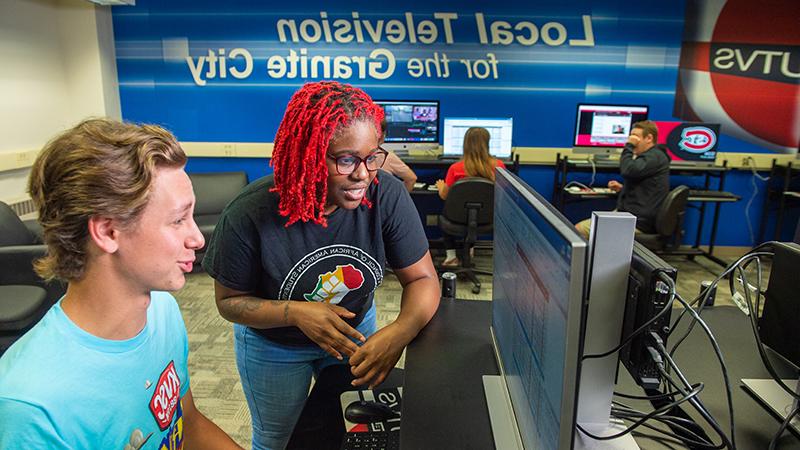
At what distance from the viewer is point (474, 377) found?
1052 mm

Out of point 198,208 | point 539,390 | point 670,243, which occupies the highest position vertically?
point 539,390

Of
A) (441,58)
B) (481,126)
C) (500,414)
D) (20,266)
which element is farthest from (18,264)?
(441,58)

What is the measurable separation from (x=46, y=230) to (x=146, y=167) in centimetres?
17

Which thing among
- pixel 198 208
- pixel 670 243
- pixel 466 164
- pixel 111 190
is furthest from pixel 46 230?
pixel 670 243

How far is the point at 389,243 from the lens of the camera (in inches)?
52.0

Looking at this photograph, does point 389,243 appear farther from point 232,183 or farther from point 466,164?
point 232,183

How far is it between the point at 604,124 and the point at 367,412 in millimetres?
4101

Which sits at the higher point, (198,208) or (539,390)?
(539,390)

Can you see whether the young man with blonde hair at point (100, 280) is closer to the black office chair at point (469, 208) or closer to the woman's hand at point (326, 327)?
the woman's hand at point (326, 327)

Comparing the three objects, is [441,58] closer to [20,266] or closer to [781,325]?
[20,266]

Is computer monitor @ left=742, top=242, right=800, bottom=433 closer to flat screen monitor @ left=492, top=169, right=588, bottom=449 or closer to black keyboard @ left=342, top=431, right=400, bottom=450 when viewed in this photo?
flat screen monitor @ left=492, top=169, right=588, bottom=449

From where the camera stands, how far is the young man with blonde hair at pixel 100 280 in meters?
0.71

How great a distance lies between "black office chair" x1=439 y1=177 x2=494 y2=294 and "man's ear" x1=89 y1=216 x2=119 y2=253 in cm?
288

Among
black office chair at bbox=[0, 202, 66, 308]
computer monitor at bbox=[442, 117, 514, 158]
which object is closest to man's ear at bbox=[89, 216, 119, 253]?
black office chair at bbox=[0, 202, 66, 308]
